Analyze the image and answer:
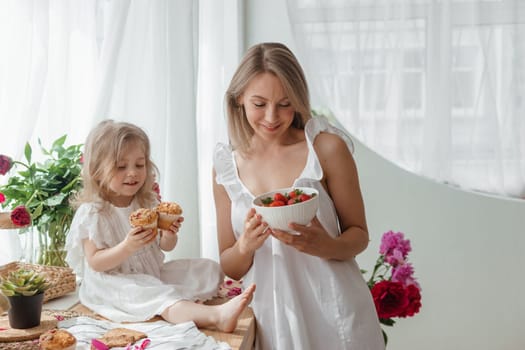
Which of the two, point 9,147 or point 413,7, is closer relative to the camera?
point 9,147

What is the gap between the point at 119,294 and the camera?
1.66 m

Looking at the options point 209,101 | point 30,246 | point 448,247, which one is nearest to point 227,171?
point 30,246

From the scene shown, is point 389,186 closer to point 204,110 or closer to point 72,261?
point 204,110

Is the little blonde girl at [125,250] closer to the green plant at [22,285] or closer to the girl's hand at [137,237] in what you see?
the girl's hand at [137,237]

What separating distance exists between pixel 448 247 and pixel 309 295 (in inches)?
61.7

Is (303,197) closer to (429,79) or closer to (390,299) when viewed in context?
(390,299)

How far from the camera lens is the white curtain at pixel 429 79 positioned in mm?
2855

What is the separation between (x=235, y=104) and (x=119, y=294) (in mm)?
598

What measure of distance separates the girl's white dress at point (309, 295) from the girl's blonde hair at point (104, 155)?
326 mm

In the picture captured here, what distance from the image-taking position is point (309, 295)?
1.64 meters

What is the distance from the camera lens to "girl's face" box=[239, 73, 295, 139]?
1598 millimetres

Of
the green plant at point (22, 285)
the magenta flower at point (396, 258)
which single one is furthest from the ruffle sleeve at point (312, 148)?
the green plant at point (22, 285)

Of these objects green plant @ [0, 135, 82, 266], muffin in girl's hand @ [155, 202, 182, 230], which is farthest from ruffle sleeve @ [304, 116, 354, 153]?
green plant @ [0, 135, 82, 266]

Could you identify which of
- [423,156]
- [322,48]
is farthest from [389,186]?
[322,48]
